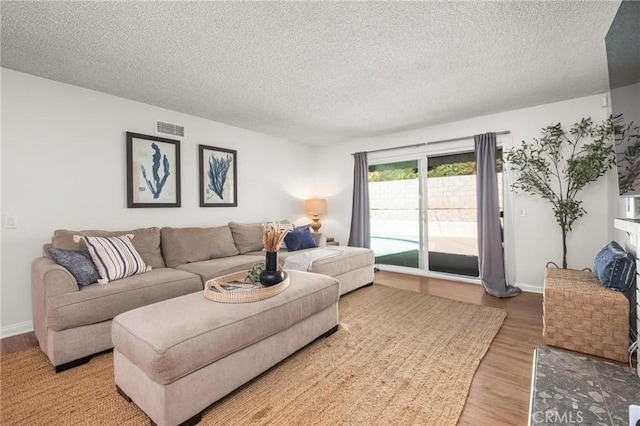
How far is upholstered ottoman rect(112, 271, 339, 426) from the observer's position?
1.37 m

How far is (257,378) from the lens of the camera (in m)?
1.85

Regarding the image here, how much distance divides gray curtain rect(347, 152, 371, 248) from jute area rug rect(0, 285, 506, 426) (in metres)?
2.50

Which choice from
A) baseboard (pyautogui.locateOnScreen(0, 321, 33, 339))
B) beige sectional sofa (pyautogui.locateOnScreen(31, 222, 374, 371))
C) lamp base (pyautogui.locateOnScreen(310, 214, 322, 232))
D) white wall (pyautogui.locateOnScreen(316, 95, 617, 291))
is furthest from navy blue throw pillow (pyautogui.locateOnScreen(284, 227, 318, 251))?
baseboard (pyautogui.locateOnScreen(0, 321, 33, 339))

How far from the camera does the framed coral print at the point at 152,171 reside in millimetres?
3279

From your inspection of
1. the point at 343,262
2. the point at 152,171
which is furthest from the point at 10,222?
the point at 343,262

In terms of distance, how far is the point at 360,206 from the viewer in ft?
16.6

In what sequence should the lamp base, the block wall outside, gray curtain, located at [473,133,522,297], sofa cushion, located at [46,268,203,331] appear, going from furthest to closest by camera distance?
the lamp base
the block wall outside
gray curtain, located at [473,133,522,297]
sofa cushion, located at [46,268,203,331]

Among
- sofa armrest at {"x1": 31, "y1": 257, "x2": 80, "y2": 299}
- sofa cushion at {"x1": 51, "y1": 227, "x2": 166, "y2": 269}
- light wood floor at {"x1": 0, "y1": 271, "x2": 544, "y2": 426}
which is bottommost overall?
light wood floor at {"x1": 0, "y1": 271, "x2": 544, "y2": 426}

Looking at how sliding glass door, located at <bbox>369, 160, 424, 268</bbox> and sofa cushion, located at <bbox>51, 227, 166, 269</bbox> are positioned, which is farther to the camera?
sliding glass door, located at <bbox>369, 160, 424, 268</bbox>

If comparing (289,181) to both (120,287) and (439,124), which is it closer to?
(439,124)

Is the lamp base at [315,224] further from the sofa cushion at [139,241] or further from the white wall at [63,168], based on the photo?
the sofa cushion at [139,241]

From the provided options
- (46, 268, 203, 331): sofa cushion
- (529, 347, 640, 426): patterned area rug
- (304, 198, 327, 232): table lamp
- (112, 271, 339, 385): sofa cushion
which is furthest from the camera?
(304, 198, 327, 232): table lamp

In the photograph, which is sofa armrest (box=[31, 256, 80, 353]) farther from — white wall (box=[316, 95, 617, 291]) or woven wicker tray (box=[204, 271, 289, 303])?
white wall (box=[316, 95, 617, 291])

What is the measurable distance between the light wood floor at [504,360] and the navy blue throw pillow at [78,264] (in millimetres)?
778
